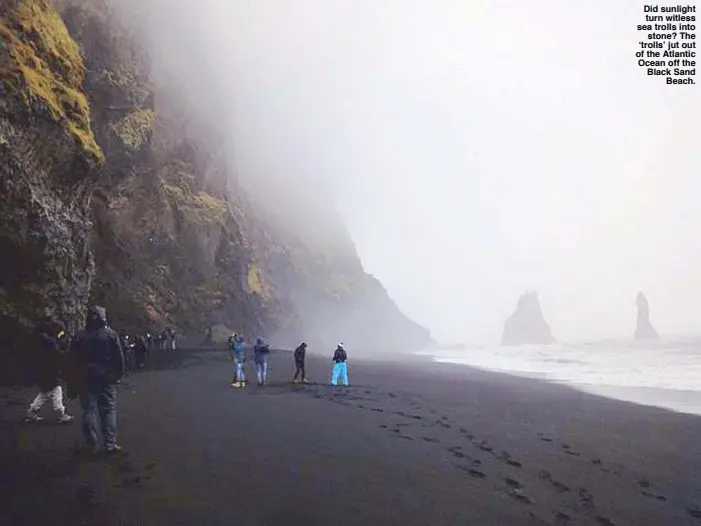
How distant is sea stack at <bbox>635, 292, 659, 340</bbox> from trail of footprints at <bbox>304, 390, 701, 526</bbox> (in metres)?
181

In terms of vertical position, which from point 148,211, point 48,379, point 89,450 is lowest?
point 89,450

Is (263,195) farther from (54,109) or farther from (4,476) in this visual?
(4,476)

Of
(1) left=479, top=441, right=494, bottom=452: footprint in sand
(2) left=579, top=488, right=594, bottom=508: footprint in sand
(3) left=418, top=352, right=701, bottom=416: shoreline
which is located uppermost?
(1) left=479, top=441, right=494, bottom=452: footprint in sand

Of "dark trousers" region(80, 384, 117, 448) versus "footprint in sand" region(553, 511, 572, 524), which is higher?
"dark trousers" region(80, 384, 117, 448)

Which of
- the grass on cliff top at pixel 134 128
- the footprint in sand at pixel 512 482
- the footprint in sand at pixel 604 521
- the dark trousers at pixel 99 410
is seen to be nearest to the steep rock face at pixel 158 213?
the grass on cliff top at pixel 134 128

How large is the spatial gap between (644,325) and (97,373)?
637 feet

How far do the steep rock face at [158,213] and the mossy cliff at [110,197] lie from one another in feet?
0.43

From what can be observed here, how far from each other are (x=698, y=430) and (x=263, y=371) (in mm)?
16602

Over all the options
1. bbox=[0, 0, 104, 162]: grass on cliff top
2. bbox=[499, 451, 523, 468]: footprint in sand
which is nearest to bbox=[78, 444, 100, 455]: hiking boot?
bbox=[499, 451, 523, 468]: footprint in sand

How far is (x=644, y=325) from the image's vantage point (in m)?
172

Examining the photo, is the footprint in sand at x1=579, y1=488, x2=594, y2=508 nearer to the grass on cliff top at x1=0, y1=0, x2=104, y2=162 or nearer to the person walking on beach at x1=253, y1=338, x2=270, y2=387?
the person walking on beach at x1=253, y1=338, x2=270, y2=387

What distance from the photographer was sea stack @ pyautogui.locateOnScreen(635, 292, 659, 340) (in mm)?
170125

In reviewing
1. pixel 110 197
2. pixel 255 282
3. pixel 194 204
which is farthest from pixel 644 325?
pixel 110 197

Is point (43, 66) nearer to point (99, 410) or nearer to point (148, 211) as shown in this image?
point (99, 410)
